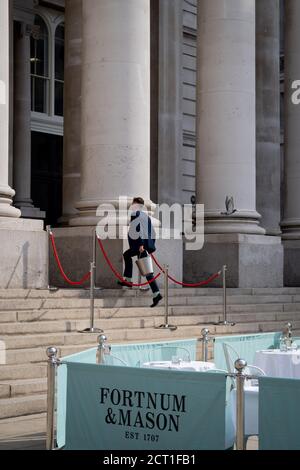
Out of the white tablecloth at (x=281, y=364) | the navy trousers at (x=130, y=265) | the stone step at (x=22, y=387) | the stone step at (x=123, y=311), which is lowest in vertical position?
the stone step at (x=22, y=387)

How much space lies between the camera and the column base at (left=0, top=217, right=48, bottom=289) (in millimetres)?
17250

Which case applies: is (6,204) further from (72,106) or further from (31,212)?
(31,212)

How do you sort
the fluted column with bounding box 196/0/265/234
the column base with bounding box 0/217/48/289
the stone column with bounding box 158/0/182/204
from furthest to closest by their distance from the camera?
the stone column with bounding box 158/0/182/204
the fluted column with bounding box 196/0/265/234
the column base with bounding box 0/217/48/289

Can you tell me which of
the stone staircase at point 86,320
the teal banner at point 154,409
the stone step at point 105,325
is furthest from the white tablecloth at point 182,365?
the stone step at point 105,325

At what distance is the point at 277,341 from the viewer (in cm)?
1541

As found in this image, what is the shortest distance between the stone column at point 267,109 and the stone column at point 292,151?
1.17m

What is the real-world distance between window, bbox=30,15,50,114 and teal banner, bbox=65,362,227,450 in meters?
23.9

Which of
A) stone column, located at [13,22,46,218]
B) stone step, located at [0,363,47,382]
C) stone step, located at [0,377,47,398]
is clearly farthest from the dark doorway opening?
stone step, located at [0,377,47,398]

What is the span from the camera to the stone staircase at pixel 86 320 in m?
13.3

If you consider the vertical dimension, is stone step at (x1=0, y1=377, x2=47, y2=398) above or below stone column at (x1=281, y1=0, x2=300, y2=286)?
below

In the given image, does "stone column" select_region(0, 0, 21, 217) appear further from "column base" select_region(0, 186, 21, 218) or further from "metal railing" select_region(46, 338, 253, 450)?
"metal railing" select_region(46, 338, 253, 450)

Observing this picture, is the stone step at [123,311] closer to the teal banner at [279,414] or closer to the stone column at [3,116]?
the stone column at [3,116]

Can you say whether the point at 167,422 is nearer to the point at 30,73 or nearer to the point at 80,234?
the point at 80,234
